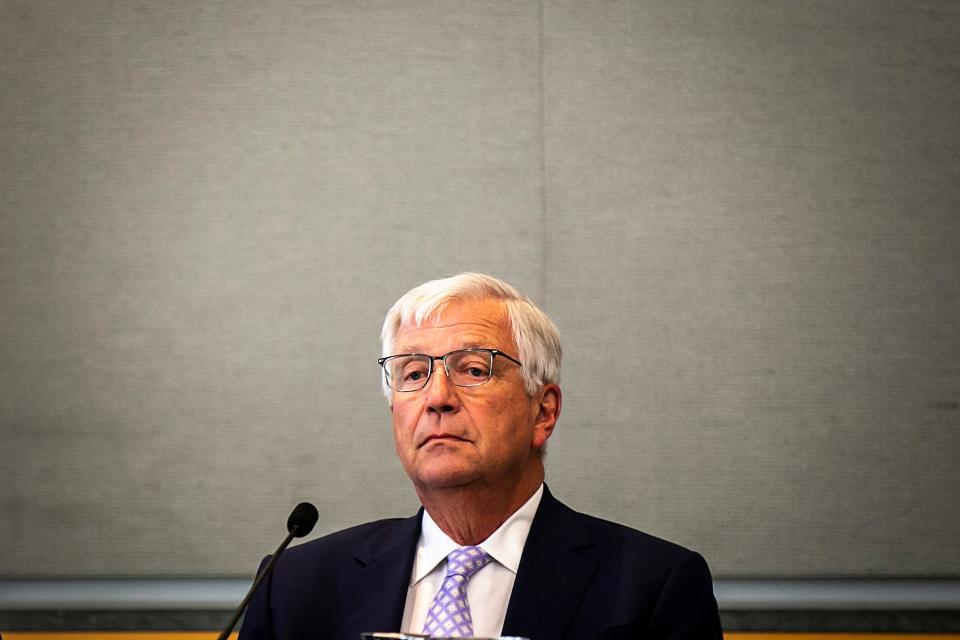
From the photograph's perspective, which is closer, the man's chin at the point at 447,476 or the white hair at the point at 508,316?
the man's chin at the point at 447,476

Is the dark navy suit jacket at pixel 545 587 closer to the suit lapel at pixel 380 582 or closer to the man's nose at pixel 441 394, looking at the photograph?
the suit lapel at pixel 380 582

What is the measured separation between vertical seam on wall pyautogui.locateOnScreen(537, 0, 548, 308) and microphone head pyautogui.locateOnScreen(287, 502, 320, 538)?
0.99 metres

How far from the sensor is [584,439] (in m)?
2.37

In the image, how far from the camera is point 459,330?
1.72m

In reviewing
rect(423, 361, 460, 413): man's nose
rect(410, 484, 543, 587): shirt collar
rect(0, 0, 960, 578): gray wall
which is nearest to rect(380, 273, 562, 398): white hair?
rect(423, 361, 460, 413): man's nose

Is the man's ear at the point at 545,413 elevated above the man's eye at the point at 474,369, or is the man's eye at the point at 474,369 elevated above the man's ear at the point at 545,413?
the man's eye at the point at 474,369

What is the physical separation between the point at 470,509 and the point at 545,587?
0.18m

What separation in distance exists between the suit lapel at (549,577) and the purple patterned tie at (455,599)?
7 centimetres

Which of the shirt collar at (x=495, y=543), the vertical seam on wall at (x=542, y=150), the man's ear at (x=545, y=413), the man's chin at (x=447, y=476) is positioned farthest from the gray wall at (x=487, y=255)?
the man's chin at (x=447, y=476)

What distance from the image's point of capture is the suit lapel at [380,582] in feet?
5.35

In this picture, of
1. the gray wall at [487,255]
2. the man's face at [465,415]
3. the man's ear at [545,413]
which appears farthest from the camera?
the gray wall at [487,255]

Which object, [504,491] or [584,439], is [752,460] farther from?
[504,491]

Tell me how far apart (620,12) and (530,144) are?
39 cm

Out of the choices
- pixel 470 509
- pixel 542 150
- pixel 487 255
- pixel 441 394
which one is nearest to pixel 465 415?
pixel 441 394
